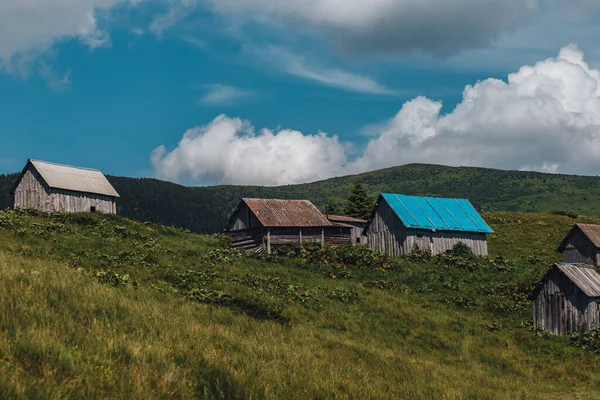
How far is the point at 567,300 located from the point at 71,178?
45.3m

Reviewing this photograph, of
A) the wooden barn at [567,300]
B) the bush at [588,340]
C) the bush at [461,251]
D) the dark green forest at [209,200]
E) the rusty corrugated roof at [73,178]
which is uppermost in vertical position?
the dark green forest at [209,200]

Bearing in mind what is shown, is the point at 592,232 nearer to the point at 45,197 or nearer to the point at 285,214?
the point at 285,214

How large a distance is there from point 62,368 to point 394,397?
6.38m

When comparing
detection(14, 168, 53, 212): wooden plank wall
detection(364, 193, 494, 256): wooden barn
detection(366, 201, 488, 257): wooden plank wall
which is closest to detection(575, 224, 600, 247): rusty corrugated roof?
detection(364, 193, 494, 256): wooden barn

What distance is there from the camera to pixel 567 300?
26562 millimetres

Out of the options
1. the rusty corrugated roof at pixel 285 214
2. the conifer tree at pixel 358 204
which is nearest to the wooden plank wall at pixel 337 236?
the rusty corrugated roof at pixel 285 214

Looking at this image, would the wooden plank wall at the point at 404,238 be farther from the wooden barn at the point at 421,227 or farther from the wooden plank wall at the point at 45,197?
the wooden plank wall at the point at 45,197

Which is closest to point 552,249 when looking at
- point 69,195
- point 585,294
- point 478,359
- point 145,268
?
point 585,294

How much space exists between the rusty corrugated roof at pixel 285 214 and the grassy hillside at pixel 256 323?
4.85 m

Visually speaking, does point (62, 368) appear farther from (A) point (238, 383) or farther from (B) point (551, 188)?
(B) point (551, 188)

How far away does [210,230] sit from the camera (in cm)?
13450

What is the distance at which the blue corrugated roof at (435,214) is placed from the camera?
50.6 metres

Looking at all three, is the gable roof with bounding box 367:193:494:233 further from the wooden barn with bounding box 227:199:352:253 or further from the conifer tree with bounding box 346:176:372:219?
the conifer tree with bounding box 346:176:372:219

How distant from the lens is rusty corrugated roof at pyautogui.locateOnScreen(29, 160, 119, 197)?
51875 mm
